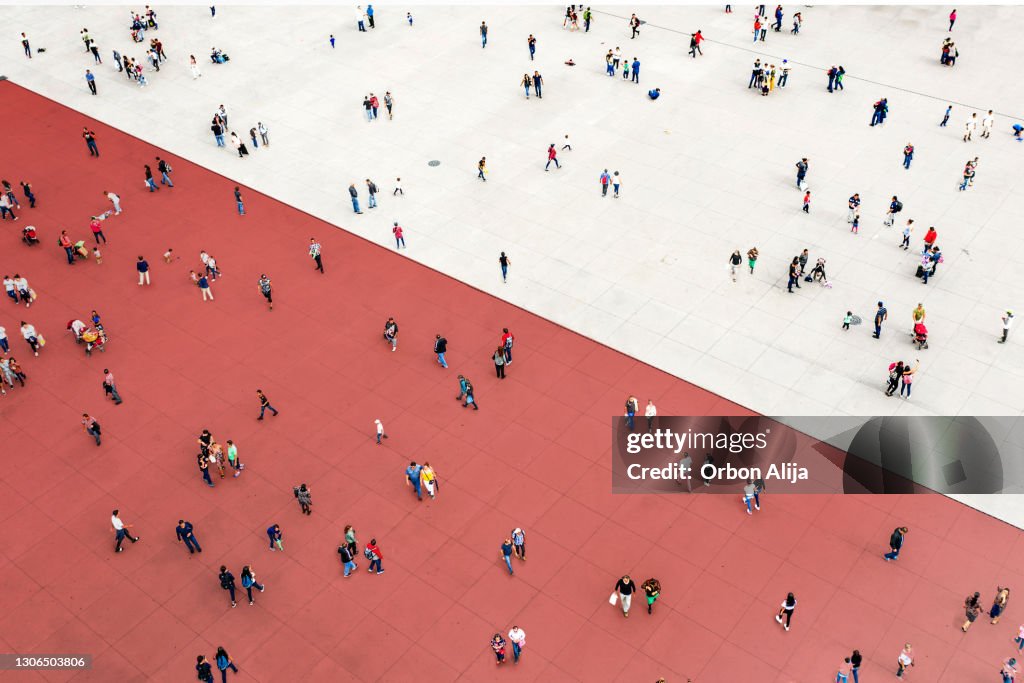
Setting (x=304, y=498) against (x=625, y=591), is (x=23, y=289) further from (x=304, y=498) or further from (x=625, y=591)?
(x=625, y=591)

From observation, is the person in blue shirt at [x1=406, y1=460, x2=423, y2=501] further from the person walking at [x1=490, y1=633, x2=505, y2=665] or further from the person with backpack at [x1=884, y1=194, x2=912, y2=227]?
the person with backpack at [x1=884, y1=194, x2=912, y2=227]

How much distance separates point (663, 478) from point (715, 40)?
32950 millimetres

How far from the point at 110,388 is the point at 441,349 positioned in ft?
37.4

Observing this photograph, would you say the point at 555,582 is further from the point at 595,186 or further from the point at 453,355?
the point at 595,186

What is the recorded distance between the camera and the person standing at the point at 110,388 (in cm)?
3284

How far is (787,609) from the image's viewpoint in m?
25.4

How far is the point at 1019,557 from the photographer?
89.6 feet

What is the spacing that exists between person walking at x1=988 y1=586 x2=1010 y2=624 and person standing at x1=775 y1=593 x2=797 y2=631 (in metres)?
5.09

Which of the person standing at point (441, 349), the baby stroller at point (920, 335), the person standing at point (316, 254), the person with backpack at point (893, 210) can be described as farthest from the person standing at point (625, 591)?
the person with backpack at point (893, 210)

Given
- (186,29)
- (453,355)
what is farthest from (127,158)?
(453,355)

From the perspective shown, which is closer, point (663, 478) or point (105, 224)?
point (663, 478)

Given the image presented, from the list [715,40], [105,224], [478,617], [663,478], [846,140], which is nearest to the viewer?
[478,617]

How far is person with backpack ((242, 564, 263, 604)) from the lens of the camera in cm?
2644

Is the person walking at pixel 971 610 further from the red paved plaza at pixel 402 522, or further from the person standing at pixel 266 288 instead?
the person standing at pixel 266 288
